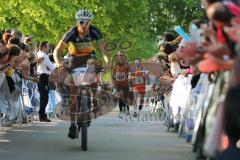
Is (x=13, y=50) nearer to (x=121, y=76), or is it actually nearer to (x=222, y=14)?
(x=121, y=76)

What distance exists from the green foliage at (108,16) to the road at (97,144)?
17.5 meters

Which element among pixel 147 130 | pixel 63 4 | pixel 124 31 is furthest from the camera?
pixel 124 31

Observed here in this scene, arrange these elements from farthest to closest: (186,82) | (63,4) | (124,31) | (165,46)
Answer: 1. (124,31)
2. (63,4)
3. (165,46)
4. (186,82)

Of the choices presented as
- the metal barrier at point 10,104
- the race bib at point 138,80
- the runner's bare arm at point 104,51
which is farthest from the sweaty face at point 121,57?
the runner's bare arm at point 104,51

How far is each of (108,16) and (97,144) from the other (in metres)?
24.6

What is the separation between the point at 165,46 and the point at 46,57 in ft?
14.7

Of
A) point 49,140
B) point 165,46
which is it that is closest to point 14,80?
point 49,140

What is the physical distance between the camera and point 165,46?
13648 mm

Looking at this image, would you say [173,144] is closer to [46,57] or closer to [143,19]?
[46,57]

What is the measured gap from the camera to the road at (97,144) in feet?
35.0

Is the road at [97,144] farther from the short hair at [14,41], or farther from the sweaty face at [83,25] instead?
the sweaty face at [83,25]

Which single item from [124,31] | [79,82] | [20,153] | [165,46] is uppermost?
[124,31]

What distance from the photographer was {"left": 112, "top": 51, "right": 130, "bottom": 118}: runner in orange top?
69.5ft

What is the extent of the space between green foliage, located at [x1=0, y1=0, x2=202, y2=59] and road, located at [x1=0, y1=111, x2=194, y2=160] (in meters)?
17.5
